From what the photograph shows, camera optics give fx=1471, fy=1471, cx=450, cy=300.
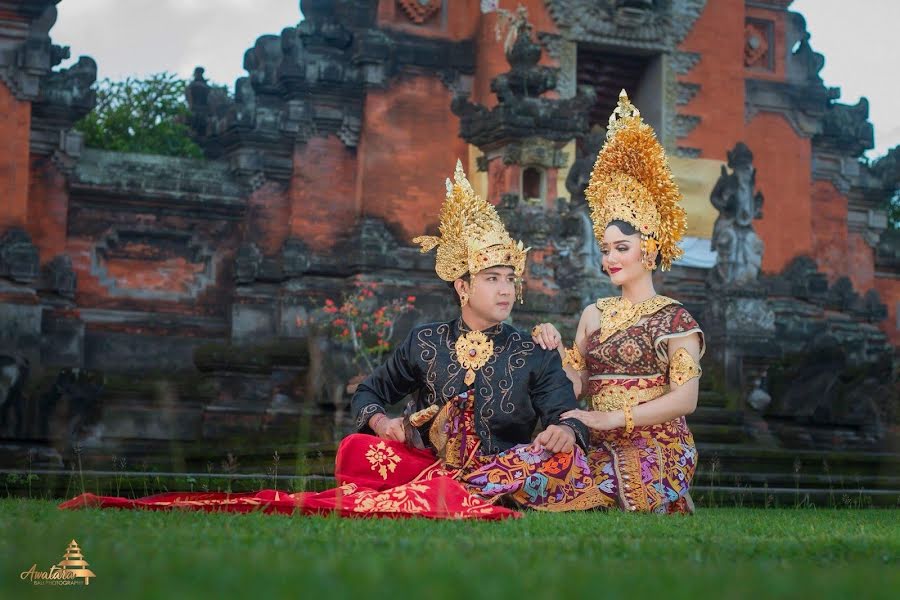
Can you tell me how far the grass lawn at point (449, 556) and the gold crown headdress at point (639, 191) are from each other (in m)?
1.76

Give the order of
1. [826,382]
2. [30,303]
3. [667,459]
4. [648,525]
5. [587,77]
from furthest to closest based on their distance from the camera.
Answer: [587,77] → [30,303] → [826,382] → [667,459] → [648,525]

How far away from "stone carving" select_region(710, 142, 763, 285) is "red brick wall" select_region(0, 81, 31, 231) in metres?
8.58

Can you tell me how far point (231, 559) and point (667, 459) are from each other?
4.07 metres

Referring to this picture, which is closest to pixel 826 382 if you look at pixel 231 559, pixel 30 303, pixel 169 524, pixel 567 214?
pixel 567 214

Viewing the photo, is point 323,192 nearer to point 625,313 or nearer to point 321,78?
point 321,78

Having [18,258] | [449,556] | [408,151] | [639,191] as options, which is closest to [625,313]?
[639,191]

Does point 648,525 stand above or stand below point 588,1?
below

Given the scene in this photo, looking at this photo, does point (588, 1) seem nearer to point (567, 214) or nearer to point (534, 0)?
point (534, 0)

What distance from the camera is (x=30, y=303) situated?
59.2 ft

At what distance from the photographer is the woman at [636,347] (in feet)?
25.5

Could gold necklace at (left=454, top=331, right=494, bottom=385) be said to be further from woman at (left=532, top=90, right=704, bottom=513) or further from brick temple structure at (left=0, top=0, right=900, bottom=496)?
brick temple structure at (left=0, top=0, right=900, bottom=496)

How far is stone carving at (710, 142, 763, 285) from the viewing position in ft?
55.9

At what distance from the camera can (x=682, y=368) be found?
7.79 metres

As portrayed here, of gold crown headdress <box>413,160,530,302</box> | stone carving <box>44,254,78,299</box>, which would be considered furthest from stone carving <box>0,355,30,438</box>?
gold crown headdress <box>413,160,530,302</box>
